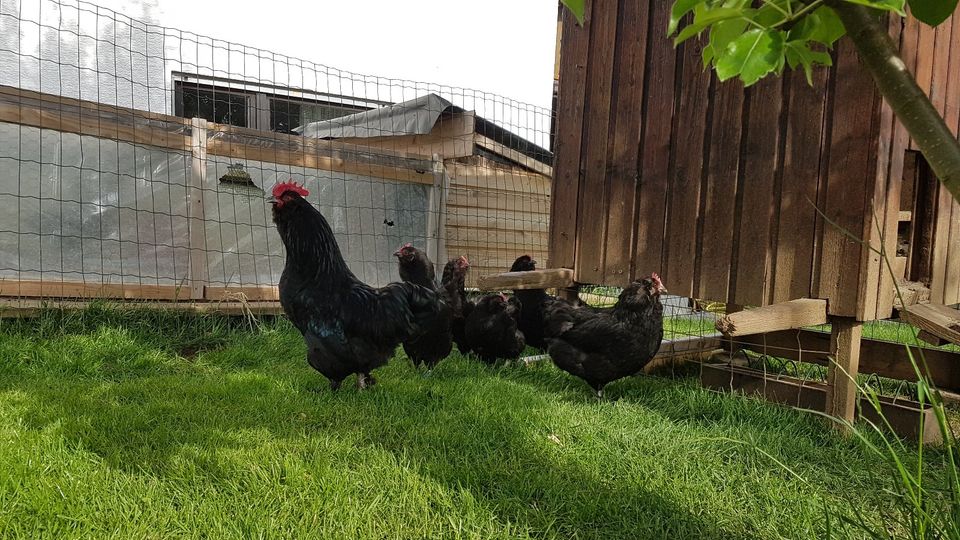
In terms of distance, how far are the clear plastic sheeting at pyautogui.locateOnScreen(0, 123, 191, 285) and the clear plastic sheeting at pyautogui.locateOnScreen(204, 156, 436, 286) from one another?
0.97 ft

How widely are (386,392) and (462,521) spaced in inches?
65.8

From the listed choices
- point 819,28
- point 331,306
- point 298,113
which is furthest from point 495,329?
point 298,113

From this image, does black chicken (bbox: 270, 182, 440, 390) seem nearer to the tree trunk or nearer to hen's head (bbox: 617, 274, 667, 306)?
hen's head (bbox: 617, 274, 667, 306)

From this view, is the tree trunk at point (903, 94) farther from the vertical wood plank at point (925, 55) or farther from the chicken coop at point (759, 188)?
the vertical wood plank at point (925, 55)

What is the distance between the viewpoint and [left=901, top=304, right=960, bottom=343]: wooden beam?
2625 millimetres

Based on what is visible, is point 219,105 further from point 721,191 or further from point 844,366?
point 844,366

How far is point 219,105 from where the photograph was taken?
7395 mm

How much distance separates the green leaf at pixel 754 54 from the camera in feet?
2.36

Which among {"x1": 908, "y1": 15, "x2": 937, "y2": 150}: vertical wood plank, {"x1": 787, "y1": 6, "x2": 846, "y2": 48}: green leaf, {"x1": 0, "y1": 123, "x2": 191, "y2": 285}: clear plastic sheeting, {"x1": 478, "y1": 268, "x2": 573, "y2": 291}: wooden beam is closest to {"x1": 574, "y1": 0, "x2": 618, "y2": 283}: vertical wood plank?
{"x1": 478, "y1": 268, "x2": 573, "y2": 291}: wooden beam

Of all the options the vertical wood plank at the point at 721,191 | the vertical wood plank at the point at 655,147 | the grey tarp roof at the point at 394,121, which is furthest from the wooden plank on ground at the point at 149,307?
the vertical wood plank at the point at 721,191

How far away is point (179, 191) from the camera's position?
17.4 feet

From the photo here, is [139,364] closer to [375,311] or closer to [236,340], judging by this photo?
[236,340]

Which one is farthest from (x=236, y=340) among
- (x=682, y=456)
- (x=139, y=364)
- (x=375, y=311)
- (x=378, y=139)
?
(x=682, y=456)

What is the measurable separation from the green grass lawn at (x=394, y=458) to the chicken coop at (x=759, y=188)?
0.72 m
